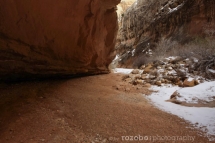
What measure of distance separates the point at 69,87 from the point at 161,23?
9.85m

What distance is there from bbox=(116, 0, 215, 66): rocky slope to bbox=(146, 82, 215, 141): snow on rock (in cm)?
597

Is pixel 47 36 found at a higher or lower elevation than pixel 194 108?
higher

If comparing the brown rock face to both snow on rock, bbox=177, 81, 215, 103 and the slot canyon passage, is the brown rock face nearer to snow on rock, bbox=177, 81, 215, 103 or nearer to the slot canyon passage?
the slot canyon passage

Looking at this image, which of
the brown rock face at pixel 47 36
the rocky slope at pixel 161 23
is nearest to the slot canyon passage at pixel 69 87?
the brown rock face at pixel 47 36

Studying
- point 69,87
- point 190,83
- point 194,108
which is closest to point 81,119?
point 69,87

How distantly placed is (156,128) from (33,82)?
9.63 ft

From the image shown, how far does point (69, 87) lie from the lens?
354cm

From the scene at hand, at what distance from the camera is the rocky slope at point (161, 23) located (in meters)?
8.93

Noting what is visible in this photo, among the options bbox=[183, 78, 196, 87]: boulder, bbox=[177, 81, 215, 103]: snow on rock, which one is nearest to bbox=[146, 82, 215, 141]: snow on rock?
bbox=[177, 81, 215, 103]: snow on rock

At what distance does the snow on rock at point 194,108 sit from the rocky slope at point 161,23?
5.97 metres

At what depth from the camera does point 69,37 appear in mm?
3588

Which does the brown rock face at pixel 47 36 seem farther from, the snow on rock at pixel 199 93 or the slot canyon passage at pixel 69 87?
the snow on rock at pixel 199 93

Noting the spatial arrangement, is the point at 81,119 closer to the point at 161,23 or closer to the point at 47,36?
the point at 47,36

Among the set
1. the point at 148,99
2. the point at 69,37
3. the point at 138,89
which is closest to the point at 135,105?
the point at 148,99
